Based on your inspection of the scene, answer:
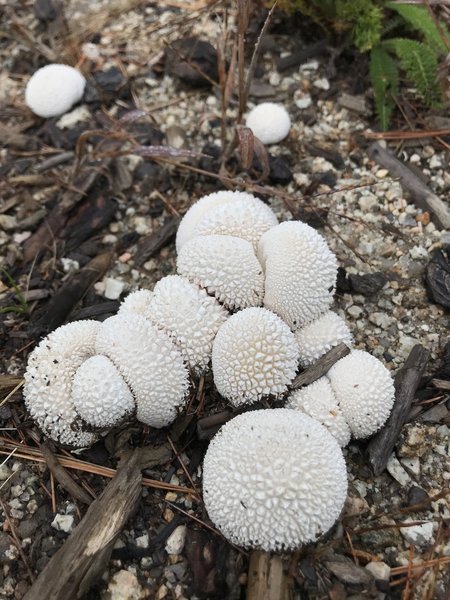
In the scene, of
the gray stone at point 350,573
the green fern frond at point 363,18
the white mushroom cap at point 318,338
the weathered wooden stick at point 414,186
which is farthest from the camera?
the green fern frond at point 363,18

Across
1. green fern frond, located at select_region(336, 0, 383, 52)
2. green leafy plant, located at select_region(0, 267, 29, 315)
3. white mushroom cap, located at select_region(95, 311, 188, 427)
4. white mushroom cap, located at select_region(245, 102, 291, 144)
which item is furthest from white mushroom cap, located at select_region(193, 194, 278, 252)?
green fern frond, located at select_region(336, 0, 383, 52)

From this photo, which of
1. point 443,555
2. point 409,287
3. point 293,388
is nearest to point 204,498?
point 293,388

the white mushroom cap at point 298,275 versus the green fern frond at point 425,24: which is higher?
the green fern frond at point 425,24

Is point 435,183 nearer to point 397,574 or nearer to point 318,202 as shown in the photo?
point 318,202

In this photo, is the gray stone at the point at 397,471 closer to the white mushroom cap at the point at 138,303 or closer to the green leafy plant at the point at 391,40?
the white mushroom cap at the point at 138,303

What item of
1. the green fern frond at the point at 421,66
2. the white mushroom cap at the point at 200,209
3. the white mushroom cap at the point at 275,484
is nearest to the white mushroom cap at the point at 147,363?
the white mushroom cap at the point at 275,484

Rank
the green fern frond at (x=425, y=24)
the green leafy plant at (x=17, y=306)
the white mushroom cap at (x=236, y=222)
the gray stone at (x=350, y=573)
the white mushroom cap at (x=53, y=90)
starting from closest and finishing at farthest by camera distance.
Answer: the gray stone at (x=350, y=573)
the white mushroom cap at (x=236, y=222)
the green leafy plant at (x=17, y=306)
the green fern frond at (x=425, y=24)
the white mushroom cap at (x=53, y=90)

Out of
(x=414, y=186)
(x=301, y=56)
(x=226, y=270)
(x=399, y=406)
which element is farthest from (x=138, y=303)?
(x=301, y=56)

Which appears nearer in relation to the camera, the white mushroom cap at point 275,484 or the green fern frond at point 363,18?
the white mushroom cap at point 275,484
